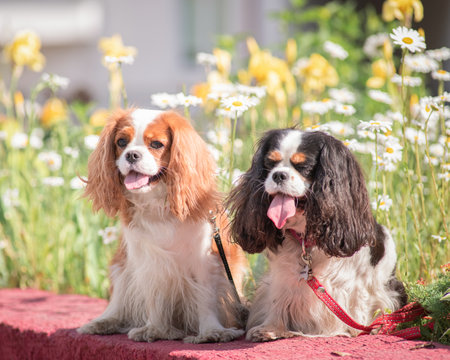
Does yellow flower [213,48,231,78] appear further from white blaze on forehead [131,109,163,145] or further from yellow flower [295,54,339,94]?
white blaze on forehead [131,109,163,145]

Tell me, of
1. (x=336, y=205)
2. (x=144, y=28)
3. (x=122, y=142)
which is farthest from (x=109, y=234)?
(x=144, y=28)

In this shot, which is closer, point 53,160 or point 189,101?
point 189,101

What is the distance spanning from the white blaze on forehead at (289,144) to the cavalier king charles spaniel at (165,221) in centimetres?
48

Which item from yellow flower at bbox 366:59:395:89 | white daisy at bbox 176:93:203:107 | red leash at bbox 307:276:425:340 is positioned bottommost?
red leash at bbox 307:276:425:340

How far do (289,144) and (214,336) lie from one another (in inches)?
35.2

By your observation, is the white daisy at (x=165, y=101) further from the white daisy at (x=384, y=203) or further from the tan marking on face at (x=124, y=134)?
the white daisy at (x=384, y=203)

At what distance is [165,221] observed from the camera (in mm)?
2973

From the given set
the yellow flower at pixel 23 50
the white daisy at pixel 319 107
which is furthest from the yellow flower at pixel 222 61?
the yellow flower at pixel 23 50

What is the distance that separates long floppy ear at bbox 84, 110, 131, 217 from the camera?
301 cm

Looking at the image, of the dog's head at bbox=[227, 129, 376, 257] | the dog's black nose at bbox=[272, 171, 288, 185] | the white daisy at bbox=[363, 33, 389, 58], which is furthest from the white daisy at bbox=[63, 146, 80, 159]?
the white daisy at bbox=[363, 33, 389, 58]

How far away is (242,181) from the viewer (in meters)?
2.85

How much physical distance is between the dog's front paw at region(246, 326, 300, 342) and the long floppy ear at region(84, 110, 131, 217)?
2.66 ft

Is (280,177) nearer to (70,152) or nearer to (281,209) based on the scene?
(281,209)

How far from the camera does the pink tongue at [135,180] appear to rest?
112 inches
